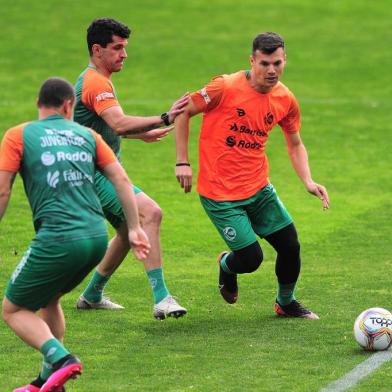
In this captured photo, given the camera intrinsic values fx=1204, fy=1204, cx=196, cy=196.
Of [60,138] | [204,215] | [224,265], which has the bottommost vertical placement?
[204,215]

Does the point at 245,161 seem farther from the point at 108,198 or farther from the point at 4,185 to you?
the point at 4,185

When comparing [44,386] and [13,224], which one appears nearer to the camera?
[44,386]

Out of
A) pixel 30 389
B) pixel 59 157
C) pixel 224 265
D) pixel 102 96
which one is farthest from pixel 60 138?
pixel 224 265

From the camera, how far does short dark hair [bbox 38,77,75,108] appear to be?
7.35 metres

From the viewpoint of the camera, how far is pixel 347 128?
21.0 metres

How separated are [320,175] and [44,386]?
11.4m

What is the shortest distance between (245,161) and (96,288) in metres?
1.72

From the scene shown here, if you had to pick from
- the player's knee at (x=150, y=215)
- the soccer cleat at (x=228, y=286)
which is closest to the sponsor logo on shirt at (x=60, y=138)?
the player's knee at (x=150, y=215)

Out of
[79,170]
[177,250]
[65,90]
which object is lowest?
[177,250]

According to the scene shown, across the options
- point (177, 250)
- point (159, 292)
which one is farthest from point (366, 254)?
point (159, 292)

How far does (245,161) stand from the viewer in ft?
32.1

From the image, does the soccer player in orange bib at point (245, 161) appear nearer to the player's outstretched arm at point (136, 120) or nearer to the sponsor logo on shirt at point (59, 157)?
the player's outstretched arm at point (136, 120)

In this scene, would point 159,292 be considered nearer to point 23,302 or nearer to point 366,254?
point 23,302

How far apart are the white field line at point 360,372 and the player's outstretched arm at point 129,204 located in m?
1.47
